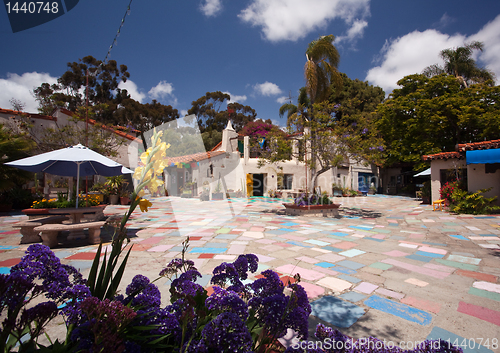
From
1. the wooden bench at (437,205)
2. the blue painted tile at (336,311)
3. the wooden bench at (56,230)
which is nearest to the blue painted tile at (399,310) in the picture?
the blue painted tile at (336,311)

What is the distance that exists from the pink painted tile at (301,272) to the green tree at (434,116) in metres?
20.6

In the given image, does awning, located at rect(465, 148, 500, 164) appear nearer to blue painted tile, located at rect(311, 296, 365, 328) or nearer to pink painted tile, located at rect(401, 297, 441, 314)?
pink painted tile, located at rect(401, 297, 441, 314)

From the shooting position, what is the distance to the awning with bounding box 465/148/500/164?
30.6ft

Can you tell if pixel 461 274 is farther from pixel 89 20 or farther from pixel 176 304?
pixel 89 20

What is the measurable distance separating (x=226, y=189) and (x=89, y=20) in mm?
13543

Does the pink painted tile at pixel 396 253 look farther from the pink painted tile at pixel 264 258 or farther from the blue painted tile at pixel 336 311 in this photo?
the blue painted tile at pixel 336 311

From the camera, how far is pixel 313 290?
3111 mm

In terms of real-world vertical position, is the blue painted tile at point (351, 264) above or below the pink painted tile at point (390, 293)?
above

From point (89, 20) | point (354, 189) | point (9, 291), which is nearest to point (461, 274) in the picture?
point (9, 291)

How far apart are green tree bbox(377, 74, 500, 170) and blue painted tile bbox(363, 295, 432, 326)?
20.9 metres

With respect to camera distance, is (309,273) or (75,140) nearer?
(309,273)

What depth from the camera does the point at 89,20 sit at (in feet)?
20.8

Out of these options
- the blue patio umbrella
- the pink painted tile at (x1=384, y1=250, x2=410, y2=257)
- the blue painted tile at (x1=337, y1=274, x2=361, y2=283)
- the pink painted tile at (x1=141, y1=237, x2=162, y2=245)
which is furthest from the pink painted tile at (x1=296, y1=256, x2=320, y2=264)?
the blue patio umbrella

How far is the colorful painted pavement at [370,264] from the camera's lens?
8.04ft
